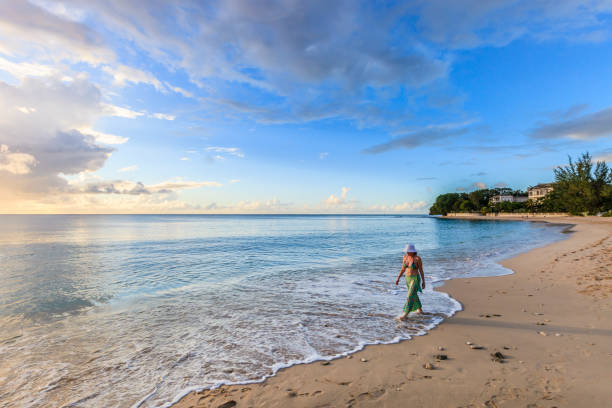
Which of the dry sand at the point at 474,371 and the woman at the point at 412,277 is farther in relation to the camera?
the woman at the point at 412,277

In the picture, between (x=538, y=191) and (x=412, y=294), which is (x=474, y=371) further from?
(x=538, y=191)

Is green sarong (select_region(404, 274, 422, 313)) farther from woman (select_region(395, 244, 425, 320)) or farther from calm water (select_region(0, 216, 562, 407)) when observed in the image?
calm water (select_region(0, 216, 562, 407))

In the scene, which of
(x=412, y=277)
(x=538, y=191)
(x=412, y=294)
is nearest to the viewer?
(x=412, y=277)

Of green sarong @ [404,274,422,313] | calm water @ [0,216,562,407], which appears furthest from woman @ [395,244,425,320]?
calm water @ [0,216,562,407]

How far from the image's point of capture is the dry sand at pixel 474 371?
14.3ft

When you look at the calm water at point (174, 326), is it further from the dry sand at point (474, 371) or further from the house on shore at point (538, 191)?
the house on shore at point (538, 191)

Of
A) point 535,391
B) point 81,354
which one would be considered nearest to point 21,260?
point 81,354

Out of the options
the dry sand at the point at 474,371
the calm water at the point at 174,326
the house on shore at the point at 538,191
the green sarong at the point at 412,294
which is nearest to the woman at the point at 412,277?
the green sarong at the point at 412,294

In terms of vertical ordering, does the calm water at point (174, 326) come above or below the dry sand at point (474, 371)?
below

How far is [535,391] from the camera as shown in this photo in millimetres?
4422

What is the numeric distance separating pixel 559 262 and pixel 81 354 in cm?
2145

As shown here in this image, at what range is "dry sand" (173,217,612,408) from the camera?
436 centimetres

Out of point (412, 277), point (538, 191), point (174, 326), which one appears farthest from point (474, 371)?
point (538, 191)

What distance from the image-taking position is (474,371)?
5.10 m
